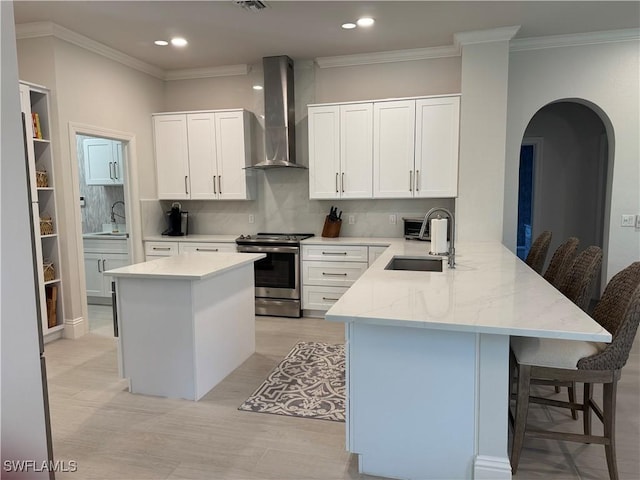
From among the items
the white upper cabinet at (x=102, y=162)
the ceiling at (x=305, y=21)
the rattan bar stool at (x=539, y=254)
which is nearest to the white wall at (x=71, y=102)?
the ceiling at (x=305, y=21)

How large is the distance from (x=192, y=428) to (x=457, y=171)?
3392 millimetres

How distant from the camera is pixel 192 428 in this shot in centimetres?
251

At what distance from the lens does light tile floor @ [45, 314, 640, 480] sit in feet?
6.91

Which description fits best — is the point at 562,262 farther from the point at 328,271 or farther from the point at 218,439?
the point at 218,439

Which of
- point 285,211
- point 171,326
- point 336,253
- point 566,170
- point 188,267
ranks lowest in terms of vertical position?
point 171,326

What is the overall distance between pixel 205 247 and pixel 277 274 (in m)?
0.93

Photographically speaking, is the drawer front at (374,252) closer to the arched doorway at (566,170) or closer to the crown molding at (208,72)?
the crown molding at (208,72)

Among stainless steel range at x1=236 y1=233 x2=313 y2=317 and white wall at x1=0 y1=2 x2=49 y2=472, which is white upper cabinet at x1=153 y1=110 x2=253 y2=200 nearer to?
stainless steel range at x1=236 y1=233 x2=313 y2=317

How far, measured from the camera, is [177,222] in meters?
5.30

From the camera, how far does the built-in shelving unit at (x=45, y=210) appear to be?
378cm

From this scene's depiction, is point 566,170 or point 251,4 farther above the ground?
point 251,4

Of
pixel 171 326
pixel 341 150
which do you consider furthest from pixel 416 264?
pixel 341 150

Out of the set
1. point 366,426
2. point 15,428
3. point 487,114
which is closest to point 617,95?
point 487,114

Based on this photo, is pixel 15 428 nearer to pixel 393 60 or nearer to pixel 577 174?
pixel 393 60
